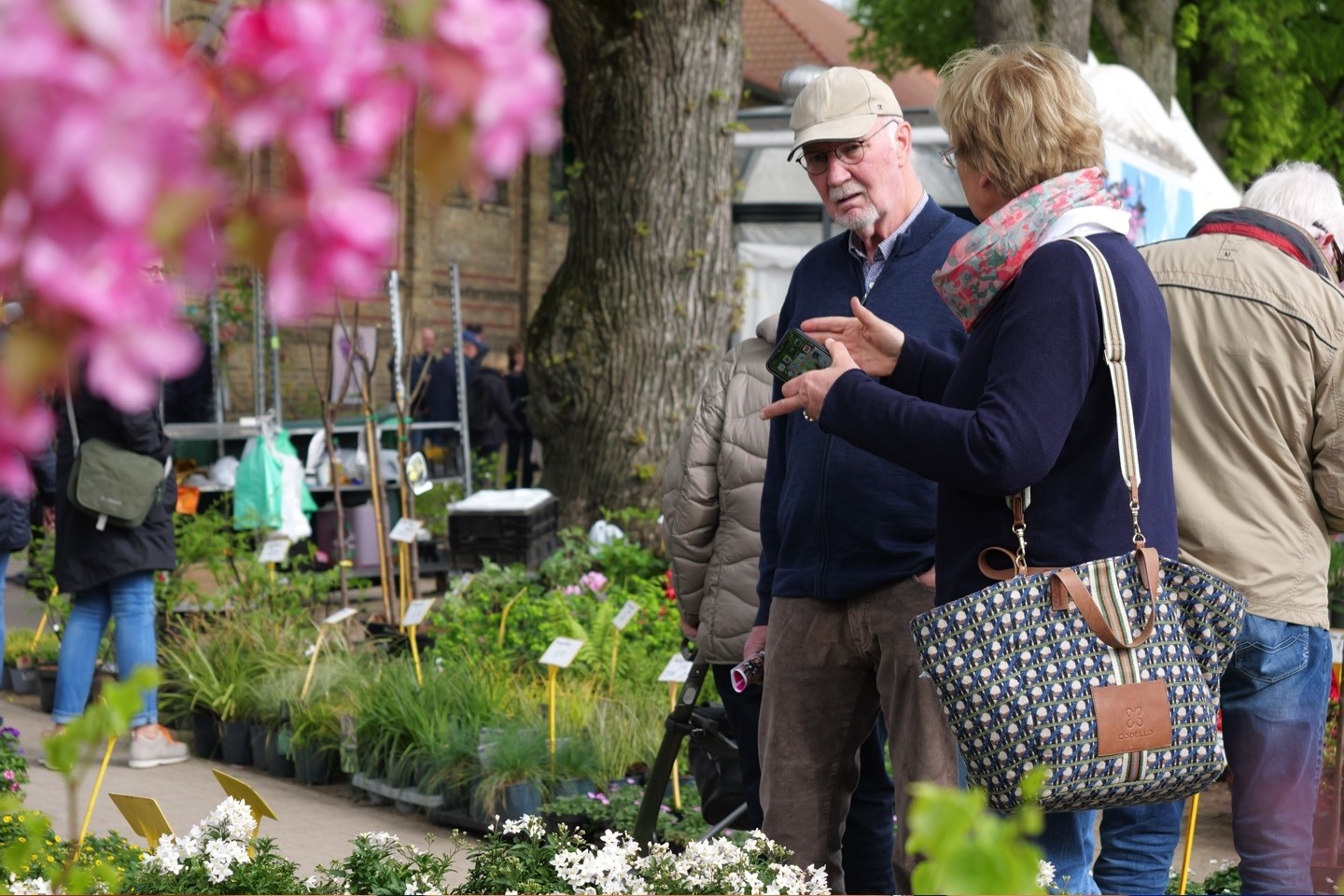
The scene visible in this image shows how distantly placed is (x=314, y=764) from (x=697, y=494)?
2.81 meters

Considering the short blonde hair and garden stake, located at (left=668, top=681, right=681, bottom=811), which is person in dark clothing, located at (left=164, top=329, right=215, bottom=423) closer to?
garden stake, located at (left=668, top=681, right=681, bottom=811)

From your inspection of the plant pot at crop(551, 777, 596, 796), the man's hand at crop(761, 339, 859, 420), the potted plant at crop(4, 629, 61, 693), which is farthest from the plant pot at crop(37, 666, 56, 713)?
the man's hand at crop(761, 339, 859, 420)

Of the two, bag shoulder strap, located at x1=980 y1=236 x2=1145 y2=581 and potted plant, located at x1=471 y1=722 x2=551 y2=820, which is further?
potted plant, located at x1=471 y1=722 x2=551 y2=820

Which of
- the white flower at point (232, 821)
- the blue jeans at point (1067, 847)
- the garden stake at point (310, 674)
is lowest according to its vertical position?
the garden stake at point (310, 674)

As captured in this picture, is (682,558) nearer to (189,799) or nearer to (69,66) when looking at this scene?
(189,799)

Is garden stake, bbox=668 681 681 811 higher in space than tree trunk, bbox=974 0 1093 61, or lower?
lower

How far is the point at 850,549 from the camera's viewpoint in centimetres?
310

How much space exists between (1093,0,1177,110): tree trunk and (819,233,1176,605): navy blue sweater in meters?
13.4

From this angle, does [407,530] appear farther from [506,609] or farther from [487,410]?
[487,410]

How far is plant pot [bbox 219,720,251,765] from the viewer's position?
21.5 feet

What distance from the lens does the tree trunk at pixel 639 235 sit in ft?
26.8

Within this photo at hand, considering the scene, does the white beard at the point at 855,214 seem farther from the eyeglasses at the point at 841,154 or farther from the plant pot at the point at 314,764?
the plant pot at the point at 314,764

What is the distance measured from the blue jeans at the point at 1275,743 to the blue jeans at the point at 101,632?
444 centimetres

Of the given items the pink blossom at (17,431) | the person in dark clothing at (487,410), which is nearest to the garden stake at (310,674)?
the pink blossom at (17,431)
